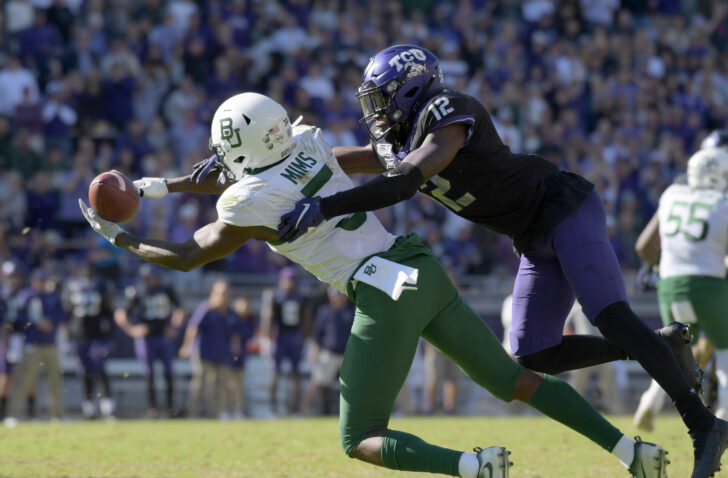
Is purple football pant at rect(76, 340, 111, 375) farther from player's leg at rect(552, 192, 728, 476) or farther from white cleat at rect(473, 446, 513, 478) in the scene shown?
white cleat at rect(473, 446, 513, 478)

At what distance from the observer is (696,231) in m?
6.97

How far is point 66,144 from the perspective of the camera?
12484mm

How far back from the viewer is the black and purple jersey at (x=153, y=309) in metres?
11.3

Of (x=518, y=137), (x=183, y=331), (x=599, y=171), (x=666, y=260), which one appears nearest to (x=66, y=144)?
(x=183, y=331)

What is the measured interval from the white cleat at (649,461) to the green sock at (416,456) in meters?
0.86

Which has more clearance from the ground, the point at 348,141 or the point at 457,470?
the point at 348,141

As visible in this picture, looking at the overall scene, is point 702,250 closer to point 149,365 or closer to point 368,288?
point 368,288

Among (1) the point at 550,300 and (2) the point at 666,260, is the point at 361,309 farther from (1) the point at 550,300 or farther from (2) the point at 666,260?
(2) the point at 666,260

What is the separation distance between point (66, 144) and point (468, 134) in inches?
351

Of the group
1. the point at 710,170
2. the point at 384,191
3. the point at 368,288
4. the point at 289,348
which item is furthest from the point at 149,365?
the point at 384,191

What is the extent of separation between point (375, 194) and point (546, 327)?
3.90ft

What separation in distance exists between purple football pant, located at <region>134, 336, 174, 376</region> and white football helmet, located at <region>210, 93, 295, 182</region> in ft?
23.7

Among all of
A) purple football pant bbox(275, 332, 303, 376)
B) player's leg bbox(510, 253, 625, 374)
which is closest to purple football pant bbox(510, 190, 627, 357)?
player's leg bbox(510, 253, 625, 374)

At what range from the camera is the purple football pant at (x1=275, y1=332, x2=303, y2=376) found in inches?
461
